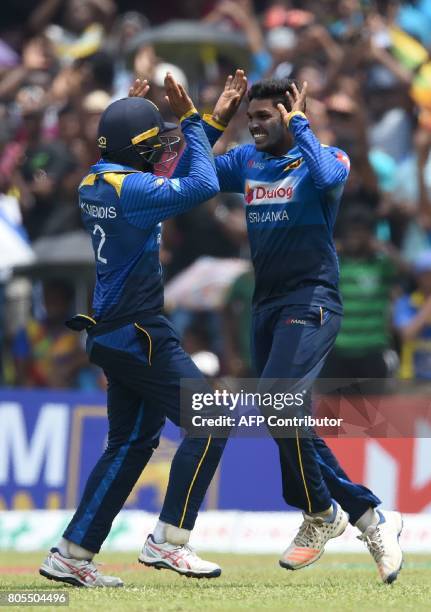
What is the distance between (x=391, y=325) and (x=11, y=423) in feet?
11.7

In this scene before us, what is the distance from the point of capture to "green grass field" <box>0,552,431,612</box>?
245 inches

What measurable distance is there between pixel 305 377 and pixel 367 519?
0.89 m

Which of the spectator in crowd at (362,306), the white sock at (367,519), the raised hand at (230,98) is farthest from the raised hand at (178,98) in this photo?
the spectator in crowd at (362,306)

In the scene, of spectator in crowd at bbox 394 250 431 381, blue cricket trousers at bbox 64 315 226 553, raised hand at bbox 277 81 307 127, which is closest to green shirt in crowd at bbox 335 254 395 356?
spectator in crowd at bbox 394 250 431 381

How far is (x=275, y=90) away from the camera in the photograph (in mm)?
7676

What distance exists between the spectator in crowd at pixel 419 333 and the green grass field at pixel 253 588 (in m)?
2.98

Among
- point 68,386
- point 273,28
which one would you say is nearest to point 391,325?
point 68,386

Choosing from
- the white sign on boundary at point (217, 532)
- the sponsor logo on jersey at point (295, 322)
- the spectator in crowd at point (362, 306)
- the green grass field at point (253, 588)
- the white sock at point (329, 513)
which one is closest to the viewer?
the green grass field at point (253, 588)

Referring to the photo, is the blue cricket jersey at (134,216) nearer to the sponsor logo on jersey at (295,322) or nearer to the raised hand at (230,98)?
the raised hand at (230,98)

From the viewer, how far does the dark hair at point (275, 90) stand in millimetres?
7680

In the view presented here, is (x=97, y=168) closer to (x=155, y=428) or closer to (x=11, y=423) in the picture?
(x=155, y=428)

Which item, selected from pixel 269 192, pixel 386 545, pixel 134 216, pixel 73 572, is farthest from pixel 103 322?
pixel 386 545

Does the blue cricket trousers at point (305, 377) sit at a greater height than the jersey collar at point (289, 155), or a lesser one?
lesser

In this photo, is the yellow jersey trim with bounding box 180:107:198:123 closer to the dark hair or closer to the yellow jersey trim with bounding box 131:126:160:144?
the yellow jersey trim with bounding box 131:126:160:144
